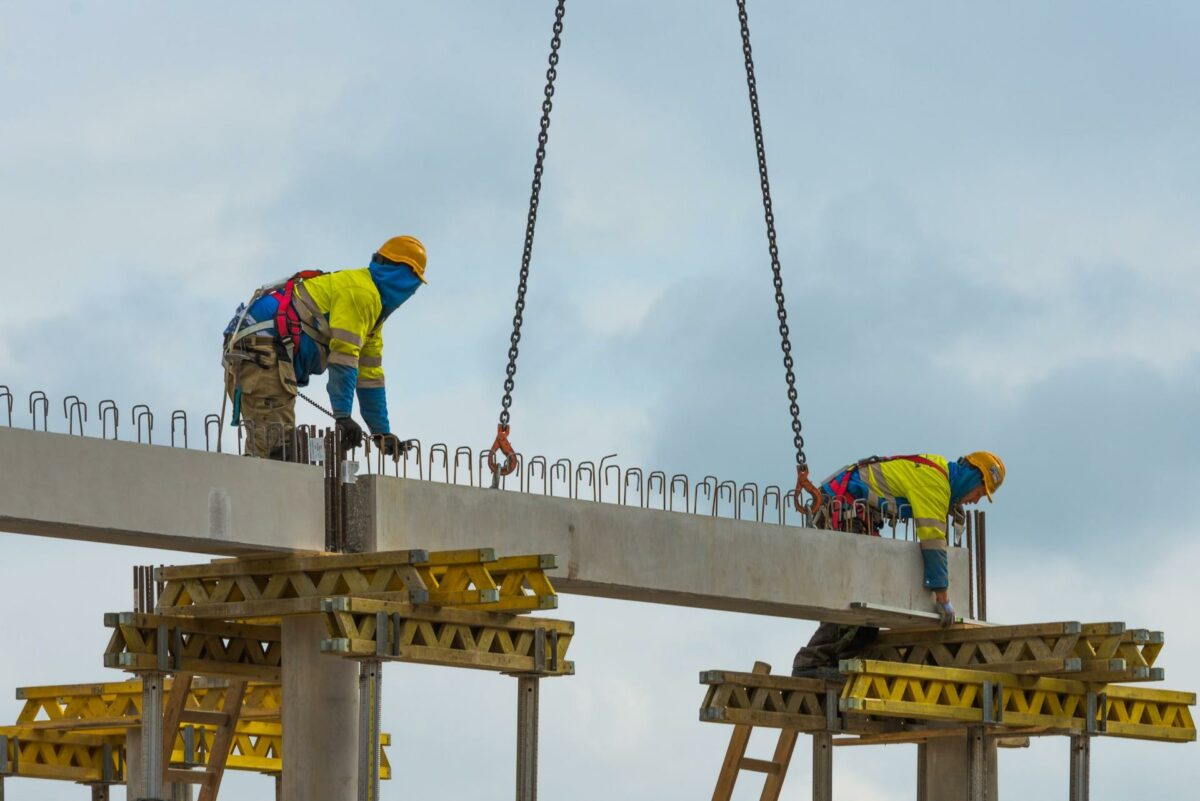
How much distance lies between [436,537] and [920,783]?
964 centimetres

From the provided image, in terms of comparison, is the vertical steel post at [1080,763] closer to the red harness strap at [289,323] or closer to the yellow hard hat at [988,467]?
the yellow hard hat at [988,467]

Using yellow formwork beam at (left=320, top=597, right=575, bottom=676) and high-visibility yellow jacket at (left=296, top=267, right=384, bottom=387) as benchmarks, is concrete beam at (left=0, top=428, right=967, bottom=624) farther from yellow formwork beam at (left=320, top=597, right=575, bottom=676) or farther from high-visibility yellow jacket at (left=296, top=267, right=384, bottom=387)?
high-visibility yellow jacket at (left=296, top=267, right=384, bottom=387)

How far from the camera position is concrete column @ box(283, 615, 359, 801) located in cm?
2534

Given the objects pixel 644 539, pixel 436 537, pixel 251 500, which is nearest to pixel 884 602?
pixel 644 539

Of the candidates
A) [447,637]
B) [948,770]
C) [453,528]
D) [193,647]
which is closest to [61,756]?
[193,647]

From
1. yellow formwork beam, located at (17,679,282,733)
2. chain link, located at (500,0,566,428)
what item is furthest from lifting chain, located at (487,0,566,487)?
yellow formwork beam, located at (17,679,282,733)

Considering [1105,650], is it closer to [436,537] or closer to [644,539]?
[644,539]

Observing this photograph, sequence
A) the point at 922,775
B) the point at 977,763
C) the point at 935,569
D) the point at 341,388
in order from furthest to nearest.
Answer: the point at 922,775 → the point at 935,569 → the point at 977,763 → the point at 341,388

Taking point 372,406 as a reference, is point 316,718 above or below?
below

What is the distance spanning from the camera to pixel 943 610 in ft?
100

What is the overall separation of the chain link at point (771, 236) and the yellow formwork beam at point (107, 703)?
675 centimetres

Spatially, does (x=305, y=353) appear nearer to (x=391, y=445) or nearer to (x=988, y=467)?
(x=391, y=445)

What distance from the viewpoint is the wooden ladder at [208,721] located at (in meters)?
28.9

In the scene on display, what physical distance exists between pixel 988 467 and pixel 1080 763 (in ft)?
11.0
